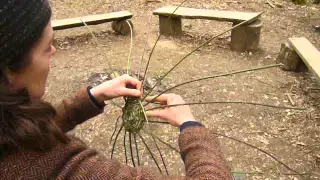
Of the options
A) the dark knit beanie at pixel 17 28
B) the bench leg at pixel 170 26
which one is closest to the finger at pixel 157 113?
the dark knit beanie at pixel 17 28

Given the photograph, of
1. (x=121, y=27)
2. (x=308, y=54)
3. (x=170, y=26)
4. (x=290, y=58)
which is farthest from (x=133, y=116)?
(x=121, y=27)

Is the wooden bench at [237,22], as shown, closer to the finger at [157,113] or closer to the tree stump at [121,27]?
the tree stump at [121,27]

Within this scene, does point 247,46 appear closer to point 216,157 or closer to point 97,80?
point 97,80

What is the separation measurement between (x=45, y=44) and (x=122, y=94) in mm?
481

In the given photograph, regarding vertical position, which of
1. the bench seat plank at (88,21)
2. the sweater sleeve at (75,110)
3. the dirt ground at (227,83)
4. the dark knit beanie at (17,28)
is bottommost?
the dirt ground at (227,83)

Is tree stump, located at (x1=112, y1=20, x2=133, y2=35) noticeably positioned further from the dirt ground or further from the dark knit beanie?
the dark knit beanie

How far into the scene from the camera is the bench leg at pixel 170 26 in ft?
13.9

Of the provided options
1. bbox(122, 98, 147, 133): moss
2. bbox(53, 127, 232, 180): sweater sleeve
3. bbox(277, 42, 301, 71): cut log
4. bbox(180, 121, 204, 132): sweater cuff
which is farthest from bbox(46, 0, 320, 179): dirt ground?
bbox(53, 127, 232, 180): sweater sleeve

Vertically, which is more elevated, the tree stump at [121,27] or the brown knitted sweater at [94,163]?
the brown knitted sweater at [94,163]

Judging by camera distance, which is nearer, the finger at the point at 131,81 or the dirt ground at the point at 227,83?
the finger at the point at 131,81

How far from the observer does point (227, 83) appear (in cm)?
327

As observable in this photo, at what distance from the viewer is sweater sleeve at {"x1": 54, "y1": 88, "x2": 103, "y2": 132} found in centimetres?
151

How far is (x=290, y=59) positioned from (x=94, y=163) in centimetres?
296

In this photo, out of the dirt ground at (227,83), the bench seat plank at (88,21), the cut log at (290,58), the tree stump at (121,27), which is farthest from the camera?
the tree stump at (121,27)
